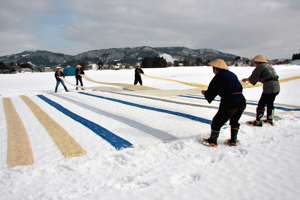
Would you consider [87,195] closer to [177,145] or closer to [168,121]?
[177,145]

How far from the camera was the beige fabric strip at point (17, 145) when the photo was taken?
9.29 ft

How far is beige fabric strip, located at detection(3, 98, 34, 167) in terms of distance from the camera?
2830mm

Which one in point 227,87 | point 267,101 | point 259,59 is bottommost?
point 267,101

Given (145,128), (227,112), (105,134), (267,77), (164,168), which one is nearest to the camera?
(164,168)

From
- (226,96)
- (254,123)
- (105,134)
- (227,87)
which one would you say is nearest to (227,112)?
(226,96)

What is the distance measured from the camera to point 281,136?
3512mm

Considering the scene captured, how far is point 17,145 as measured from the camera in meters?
3.44

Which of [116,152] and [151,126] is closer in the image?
[116,152]

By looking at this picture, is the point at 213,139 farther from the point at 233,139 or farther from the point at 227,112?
the point at 227,112

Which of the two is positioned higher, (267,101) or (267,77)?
(267,77)

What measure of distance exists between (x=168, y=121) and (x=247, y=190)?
2.73 meters

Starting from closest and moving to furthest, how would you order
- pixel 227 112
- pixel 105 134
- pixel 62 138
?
pixel 227 112 < pixel 62 138 < pixel 105 134

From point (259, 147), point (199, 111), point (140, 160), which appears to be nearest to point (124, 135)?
point (140, 160)

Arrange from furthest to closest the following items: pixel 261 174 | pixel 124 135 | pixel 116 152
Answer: pixel 124 135
pixel 116 152
pixel 261 174
